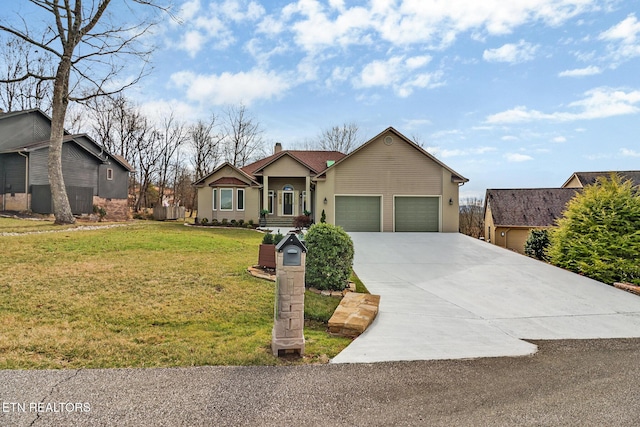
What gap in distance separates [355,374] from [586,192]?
1012 centimetres

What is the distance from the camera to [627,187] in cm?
894

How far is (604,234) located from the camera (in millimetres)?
8727

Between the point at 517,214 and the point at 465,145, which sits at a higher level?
the point at 465,145

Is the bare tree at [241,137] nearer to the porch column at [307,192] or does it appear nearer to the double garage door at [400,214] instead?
the porch column at [307,192]

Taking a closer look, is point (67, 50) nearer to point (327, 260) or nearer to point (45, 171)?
point (45, 171)

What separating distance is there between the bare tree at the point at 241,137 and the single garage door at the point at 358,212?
2048cm

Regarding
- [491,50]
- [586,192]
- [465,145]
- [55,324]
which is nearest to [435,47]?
[491,50]

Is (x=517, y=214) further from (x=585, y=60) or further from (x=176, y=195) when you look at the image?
(x=176, y=195)

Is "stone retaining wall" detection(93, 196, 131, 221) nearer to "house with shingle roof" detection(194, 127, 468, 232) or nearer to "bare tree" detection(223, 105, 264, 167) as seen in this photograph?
"bare tree" detection(223, 105, 264, 167)

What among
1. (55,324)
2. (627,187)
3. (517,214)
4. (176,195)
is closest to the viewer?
(55,324)

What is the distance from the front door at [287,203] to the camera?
22406mm

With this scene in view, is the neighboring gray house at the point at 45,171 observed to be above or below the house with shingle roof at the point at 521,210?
above

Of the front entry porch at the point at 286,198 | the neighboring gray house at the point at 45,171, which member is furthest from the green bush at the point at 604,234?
the neighboring gray house at the point at 45,171

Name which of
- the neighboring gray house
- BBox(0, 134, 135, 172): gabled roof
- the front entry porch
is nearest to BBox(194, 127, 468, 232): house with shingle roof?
the front entry porch
